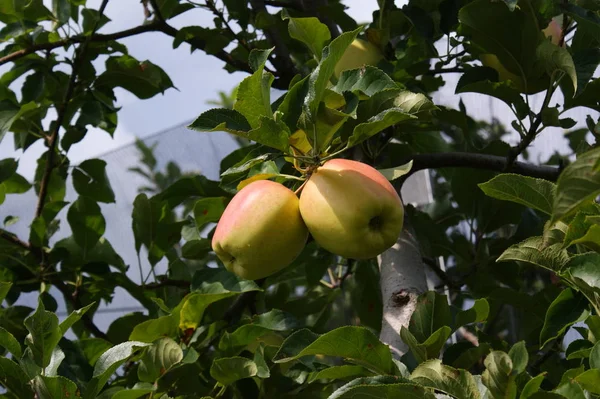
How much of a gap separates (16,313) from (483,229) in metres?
0.85

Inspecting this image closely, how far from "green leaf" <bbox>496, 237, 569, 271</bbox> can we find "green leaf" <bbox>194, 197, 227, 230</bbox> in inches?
19.5

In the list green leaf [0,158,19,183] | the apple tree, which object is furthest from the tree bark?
green leaf [0,158,19,183]

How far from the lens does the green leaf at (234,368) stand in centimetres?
99

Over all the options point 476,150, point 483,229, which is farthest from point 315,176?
point 483,229

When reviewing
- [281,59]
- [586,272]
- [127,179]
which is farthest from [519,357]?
[127,179]

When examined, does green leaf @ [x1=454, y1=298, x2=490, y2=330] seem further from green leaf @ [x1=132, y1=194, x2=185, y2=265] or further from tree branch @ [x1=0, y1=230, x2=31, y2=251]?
tree branch @ [x1=0, y1=230, x2=31, y2=251]

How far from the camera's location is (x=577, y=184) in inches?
18.4

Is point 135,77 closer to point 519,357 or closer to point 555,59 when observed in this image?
point 555,59

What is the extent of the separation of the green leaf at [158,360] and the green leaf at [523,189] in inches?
19.5

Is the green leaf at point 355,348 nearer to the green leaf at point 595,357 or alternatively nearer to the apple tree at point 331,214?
the apple tree at point 331,214

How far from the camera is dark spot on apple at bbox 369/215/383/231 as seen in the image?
2.76 feet

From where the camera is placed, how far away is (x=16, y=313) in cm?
150

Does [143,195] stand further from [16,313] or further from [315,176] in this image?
[315,176]

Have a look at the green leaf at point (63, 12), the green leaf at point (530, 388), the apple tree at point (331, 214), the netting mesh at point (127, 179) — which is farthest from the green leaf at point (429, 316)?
the netting mesh at point (127, 179)
